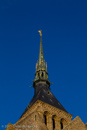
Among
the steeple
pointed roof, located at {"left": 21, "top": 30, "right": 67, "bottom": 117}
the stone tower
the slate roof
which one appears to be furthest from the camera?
the steeple

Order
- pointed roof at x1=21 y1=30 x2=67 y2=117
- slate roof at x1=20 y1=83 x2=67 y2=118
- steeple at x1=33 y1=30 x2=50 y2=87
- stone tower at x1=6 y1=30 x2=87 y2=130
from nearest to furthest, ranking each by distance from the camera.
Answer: stone tower at x1=6 y1=30 x2=87 y2=130 → slate roof at x1=20 y1=83 x2=67 y2=118 → pointed roof at x1=21 y1=30 x2=67 y2=117 → steeple at x1=33 y1=30 x2=50 y2=87

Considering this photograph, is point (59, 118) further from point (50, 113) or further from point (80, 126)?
point (80, 126)

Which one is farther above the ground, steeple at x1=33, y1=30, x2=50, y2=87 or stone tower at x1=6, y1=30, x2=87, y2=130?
steeple at x1=33, y1=30, x2=50, y2=87

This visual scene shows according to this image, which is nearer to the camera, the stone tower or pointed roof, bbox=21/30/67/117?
the stone tower

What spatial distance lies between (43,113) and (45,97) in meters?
4.55

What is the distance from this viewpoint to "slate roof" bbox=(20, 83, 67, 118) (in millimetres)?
42969

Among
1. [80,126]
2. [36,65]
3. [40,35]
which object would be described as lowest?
[80,126]

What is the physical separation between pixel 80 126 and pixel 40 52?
30.3 meters

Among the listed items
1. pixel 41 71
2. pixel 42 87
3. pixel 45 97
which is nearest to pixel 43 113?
pixel 45 97

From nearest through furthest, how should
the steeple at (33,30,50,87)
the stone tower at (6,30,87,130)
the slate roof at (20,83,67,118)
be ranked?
the stone tower at (6,30,87,130) < the slate roof at (20,83,67,118) < the steeple at (33,30,50,87)

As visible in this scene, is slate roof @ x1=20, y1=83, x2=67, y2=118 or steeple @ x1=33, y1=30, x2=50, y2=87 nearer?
slate roof @ x1=20, y1=83, x2=67, y2=118

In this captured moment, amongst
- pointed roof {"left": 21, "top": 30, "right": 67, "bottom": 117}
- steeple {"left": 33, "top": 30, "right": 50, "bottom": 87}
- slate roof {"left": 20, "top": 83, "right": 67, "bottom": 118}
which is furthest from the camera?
steeple {"left": 33, "top": 30, "right": 50, "bottom": 87}

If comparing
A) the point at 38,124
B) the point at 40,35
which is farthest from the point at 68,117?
the point at 40,35

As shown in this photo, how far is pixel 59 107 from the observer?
4347 centimetres
